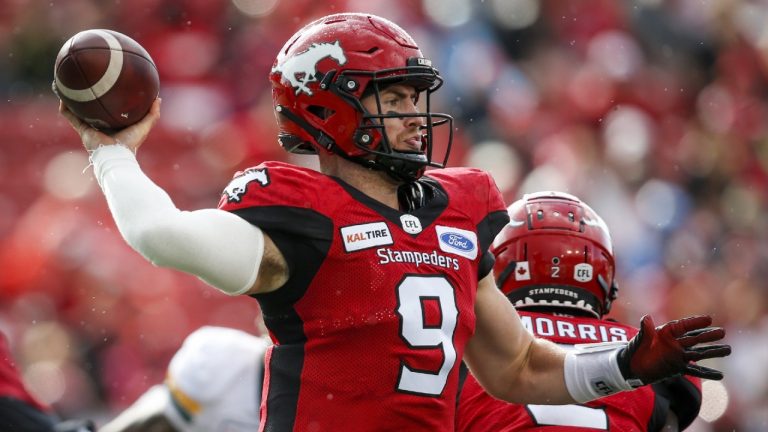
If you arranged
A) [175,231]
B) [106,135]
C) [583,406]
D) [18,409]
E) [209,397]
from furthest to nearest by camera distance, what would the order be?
[209,397], [18,409], [583,406], [106,135], [175,231]

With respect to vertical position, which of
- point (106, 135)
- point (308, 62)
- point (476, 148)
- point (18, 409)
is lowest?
point (18, 409)

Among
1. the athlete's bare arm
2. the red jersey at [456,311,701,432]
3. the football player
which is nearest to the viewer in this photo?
the football player

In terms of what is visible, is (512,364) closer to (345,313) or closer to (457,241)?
(457,241)

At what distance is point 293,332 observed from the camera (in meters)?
2.74

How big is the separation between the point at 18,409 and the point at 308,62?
1.84 m

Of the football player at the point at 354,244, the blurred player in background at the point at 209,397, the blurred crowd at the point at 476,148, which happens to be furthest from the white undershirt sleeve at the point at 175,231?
the blurred crowd at the point at 476,148

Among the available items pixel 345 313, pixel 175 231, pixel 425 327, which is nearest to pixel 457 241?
pixel 425 327

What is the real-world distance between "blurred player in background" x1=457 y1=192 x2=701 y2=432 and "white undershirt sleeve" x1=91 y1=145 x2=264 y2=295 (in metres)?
1.15

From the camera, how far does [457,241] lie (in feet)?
9.49

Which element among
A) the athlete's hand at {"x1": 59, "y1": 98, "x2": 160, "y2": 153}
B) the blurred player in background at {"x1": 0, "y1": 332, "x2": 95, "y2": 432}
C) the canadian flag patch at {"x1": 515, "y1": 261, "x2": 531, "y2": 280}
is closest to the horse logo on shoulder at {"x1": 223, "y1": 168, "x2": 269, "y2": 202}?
the athlete's hand at {"x1": 59, "y1": 98, "x2": 160, "y2": 153}

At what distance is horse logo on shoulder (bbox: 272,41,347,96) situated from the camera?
9.63 feet

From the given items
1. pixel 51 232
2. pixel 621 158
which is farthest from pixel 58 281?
pixel 621 158

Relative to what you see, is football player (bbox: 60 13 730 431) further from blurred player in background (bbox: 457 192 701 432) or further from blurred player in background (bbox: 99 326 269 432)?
blurred player in background (bbox: 99 326 269 432)

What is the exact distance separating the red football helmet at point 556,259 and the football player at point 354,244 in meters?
0.63
